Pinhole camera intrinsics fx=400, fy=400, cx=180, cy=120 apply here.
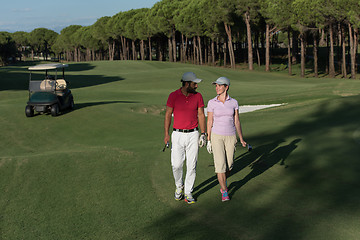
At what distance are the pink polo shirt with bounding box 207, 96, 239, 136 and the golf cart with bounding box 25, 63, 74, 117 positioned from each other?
45.5ft

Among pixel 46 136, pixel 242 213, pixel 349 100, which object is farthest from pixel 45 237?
pixel 349 100

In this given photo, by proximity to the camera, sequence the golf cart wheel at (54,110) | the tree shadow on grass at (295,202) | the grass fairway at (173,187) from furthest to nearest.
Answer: the golf cart wheel at (54,110), the grass fairway at (173,187), the tree shadow on grass at (295,202)

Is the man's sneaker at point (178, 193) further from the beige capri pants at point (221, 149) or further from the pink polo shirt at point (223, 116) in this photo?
the pink polo shirt at point (223, 116)

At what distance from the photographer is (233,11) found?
234 ft

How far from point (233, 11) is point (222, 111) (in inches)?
2615

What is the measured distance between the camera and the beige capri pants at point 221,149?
8258 millimetres

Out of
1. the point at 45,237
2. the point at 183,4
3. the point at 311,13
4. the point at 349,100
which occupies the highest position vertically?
the point at 183,4

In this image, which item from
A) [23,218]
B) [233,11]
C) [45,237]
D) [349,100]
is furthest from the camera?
[233,11]

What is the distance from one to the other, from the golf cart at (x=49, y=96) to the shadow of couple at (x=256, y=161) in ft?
39.1

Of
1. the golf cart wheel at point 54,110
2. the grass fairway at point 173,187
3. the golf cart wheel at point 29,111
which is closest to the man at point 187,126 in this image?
the grass fairway at point 173,187

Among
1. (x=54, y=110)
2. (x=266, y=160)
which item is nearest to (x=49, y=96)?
(x=54, y=110)

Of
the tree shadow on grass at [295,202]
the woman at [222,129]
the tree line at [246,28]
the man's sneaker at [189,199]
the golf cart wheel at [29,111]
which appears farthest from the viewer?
the tree line at [246,28]

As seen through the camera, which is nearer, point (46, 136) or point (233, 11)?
point (46, 136)

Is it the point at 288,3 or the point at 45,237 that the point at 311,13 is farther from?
the point at 45,237
